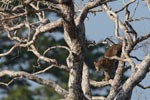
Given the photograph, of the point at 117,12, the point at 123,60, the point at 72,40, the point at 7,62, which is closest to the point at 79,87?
the point at 72,40

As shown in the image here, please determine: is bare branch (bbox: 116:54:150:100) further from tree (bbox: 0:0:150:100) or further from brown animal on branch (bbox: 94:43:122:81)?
brown animal on branch (bbox: 94:43:122:81)

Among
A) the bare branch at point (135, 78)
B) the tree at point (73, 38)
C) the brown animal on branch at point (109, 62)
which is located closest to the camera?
the tree at point (73, 38)

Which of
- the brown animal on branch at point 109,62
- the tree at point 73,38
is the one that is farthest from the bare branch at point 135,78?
the brown animal on branch at point 109,62

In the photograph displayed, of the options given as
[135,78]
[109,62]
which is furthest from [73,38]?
[109,62]

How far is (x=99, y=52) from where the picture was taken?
77.5ft

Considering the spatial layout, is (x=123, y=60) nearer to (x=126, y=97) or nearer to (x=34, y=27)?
(x=126, y=97)

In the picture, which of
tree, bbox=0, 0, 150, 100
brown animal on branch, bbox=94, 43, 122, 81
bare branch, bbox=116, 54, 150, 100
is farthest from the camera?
brown animal on branch, bbox=94, 43, 122, 81

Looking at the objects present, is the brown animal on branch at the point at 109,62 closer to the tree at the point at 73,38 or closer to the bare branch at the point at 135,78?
the tree at the point at 73,38

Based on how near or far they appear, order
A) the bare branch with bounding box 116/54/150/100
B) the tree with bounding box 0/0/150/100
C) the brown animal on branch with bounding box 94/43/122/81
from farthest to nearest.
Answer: the brown animal on branch with bounding box 94/43/122/81, the bare branch with bounding box 116/54/150/100, the tree with bounding box 0/0/150/100

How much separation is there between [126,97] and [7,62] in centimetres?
1360

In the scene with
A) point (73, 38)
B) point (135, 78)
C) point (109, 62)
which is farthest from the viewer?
point (109, 62)

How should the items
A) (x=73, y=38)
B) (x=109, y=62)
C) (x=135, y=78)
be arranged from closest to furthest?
(x=73, y=38), (x=135, y=78), (x=109, y=62)

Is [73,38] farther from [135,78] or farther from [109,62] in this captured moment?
[109,62]

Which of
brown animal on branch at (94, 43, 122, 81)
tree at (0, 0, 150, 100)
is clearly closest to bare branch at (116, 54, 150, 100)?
tree at (0, 0, 150, 100)
